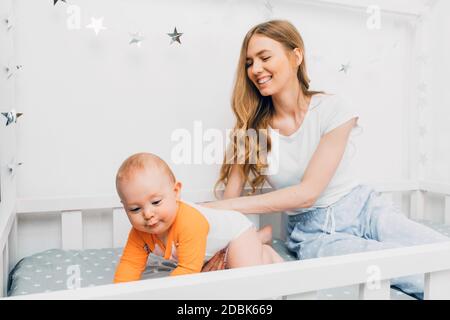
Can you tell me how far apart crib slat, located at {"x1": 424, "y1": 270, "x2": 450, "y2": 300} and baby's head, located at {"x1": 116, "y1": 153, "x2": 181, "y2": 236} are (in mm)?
442

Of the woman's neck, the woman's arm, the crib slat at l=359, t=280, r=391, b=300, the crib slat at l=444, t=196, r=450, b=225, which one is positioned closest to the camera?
the crib slat at l=359, t=280, r=391, b=300

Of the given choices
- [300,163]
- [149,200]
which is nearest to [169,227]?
[149,200]

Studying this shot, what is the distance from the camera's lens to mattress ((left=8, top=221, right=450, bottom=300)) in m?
0.89

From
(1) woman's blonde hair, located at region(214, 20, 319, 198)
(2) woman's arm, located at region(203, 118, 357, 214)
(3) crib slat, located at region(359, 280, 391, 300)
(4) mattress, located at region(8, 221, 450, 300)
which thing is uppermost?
(1) woman's blonde hair, located at region(214, 20, 319, 198)

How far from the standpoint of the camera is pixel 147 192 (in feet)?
2.55

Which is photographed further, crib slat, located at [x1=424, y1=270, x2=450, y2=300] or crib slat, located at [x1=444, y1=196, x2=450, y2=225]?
crib slat, located at [x1=444, y1=196, x2=450, y2=225]

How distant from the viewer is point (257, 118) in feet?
3.94

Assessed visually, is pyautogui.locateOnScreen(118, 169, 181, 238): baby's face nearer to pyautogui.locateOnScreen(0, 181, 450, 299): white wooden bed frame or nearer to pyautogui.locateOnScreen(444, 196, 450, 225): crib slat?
pyautogui.locateOnScreen(0, 181, 450, 299): white wooden bed frame

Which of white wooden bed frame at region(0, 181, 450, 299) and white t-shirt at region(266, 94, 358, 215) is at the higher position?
white t-shirt at region(266, 94, 358, 215)

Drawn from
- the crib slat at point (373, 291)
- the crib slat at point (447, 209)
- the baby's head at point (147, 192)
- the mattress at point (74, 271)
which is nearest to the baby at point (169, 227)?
the baby's head at point (147, 192)

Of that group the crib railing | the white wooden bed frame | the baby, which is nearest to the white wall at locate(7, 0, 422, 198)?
the white wooden bed frame

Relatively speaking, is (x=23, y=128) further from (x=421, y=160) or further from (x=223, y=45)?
(x=421, y=160)

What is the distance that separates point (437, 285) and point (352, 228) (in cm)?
41

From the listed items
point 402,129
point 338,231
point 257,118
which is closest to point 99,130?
point 257,118
